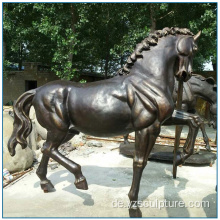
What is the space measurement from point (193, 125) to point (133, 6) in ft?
26.6

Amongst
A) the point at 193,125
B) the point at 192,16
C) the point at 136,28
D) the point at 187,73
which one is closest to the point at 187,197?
the point at 193,125

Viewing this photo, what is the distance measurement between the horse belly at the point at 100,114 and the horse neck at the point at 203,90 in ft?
11.8

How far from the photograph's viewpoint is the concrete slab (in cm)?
308

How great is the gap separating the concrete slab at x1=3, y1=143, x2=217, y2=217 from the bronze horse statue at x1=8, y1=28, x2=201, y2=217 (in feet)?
1.69

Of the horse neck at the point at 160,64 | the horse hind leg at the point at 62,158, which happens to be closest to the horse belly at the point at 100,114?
the horse hind leg at the point at 62,158

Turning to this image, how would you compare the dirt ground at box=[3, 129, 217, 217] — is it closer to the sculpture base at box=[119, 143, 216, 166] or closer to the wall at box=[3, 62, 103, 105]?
the sculpture base at box=[119, 143, 216, 166]

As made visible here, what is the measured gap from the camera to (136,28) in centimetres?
934

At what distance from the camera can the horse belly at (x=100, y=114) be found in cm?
271

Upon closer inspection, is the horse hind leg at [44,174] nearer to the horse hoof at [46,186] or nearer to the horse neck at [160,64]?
the horse hoof at [46,186]

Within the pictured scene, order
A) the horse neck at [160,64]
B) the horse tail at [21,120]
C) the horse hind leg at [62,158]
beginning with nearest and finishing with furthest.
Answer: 1. the horse neck at [160,64]
2. the horse hind leg at [62,158]
3. the horse tail at [21,120]

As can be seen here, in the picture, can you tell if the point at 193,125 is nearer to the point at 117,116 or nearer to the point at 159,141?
the point at 117,116

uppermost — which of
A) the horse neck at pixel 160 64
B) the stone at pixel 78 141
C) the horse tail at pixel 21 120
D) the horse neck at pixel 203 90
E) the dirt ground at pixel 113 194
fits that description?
the horse neck at pixel 160 64

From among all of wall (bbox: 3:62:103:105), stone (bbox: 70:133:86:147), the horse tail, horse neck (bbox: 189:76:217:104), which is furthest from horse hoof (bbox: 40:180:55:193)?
wall (bbox: 3:62:103:105)

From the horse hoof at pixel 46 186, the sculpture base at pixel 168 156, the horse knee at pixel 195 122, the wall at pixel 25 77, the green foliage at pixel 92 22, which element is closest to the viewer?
the horse knee at pixel 195 122
